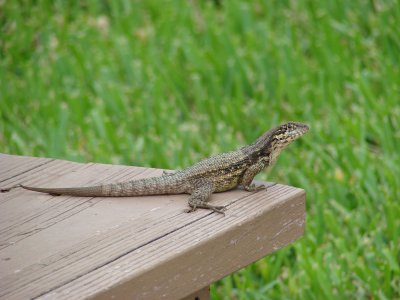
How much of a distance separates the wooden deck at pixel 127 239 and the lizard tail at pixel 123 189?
28 millimetres

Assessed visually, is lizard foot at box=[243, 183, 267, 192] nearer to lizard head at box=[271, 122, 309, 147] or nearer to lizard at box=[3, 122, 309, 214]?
lizard at box=[3, 122, 309, 214]

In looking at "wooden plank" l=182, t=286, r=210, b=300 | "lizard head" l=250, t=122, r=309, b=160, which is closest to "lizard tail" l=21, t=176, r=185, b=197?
"wooden plank" l=182, t=286, r=210, b=300

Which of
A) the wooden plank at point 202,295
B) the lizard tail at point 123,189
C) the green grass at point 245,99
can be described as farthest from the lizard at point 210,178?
the green grass at point 245,99

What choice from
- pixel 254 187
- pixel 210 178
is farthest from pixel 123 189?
pixel 254 187

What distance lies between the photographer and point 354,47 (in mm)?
7648

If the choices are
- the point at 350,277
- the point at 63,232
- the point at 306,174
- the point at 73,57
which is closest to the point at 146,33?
the point at 73,57

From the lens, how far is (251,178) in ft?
11.9

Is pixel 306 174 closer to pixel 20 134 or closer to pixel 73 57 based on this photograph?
pixel 20 134

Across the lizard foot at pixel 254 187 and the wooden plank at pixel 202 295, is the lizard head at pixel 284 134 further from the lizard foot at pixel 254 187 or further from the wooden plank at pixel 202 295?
the wooden plank at pixel 202 295

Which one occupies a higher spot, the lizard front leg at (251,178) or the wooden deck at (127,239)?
the wooden deck at (127,239)

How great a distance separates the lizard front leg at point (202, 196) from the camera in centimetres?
319

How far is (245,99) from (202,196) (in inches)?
153

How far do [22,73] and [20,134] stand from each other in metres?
1.36

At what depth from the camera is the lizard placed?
3.36 meters
